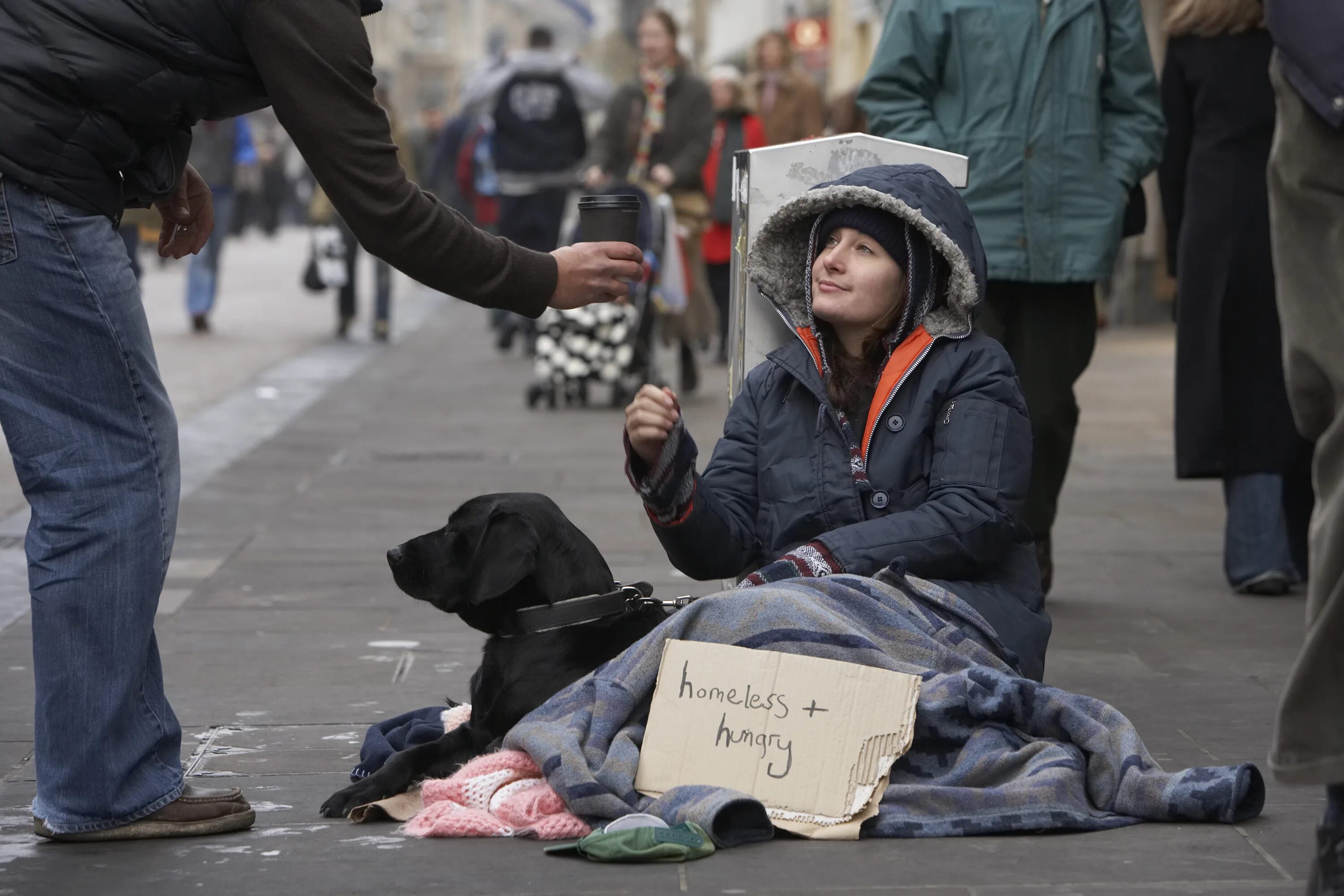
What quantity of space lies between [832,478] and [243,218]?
43.9 meters

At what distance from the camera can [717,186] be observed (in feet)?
42.0

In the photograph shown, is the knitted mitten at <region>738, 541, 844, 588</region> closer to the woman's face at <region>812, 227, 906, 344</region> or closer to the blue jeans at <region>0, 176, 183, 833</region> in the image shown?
the woman's face at <region>812, 227, 906, 344</region>

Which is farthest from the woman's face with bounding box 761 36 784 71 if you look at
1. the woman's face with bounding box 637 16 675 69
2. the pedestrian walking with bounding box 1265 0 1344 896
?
the pedestrian walking with bounding box 1265 0 1344 896

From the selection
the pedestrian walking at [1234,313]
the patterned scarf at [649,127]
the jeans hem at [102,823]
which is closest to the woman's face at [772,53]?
the patterned scarf at [649,127]

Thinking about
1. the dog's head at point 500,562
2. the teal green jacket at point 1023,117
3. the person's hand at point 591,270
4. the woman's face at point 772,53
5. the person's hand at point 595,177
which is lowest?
the dog's head at point 500,562

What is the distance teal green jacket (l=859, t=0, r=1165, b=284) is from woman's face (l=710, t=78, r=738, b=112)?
8.32m

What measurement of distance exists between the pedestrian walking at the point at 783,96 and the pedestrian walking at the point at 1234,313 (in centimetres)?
776

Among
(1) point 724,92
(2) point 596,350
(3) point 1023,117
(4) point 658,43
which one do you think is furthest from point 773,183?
(1) point 724,92

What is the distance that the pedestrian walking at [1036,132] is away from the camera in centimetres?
561

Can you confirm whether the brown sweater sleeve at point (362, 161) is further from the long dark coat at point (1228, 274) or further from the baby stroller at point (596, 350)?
the baby stroller at point (596, 350)

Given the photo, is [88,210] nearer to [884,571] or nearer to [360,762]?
[360,762]

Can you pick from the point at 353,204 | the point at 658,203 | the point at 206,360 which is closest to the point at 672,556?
the point at 353,204

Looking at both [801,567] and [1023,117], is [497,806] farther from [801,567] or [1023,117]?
[1023,117]

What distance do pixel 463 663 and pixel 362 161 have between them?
2.09m
